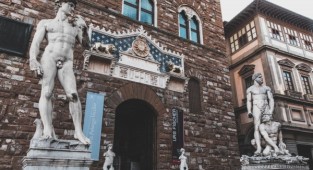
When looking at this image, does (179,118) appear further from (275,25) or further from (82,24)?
(275,25)

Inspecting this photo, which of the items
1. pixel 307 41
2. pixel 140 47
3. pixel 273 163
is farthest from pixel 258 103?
pixel 307 41

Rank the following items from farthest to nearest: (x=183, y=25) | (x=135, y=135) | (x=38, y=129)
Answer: (x=183, y=25) → (x=135, y=135) → (x=38, y=129)

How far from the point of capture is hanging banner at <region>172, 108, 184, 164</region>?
8.83 meters

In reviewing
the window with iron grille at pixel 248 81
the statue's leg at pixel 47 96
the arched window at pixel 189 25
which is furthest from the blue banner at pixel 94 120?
the window with iron grille at pixel 248 81

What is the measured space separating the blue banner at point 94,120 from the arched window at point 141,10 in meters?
3.66

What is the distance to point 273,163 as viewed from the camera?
5.85m

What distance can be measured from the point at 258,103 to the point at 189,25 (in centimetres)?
571

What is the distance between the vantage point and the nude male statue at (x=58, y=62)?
4.36 meters

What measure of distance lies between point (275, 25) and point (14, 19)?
57.0 feet

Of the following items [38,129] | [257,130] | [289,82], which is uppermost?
[289,82]

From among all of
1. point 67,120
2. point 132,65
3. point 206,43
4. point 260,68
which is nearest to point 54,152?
point 67,120

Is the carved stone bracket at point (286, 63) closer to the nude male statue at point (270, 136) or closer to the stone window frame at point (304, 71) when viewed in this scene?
the stone window frame at point (304, 71)

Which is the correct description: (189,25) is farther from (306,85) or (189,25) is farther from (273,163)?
(306,85)

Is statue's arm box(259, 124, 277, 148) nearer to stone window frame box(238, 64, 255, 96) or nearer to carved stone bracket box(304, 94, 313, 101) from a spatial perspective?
stone window frame box(238, 64, 255, 96)
